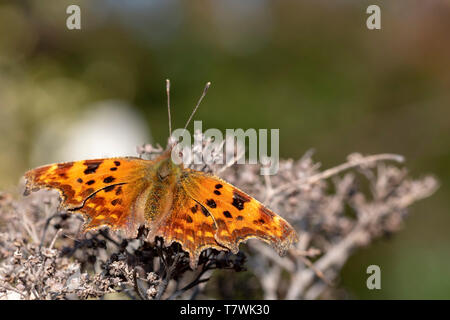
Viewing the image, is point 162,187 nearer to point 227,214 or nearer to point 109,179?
point 109,179

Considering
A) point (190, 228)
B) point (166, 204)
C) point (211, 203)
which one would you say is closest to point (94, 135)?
point (166, 204)

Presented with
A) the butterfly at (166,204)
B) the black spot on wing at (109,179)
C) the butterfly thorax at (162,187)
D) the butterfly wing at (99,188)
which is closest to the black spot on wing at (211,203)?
the butterfly at (166,204)

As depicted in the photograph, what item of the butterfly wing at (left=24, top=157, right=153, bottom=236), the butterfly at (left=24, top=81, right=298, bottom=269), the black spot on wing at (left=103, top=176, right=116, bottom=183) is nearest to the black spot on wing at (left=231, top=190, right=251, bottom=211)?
the butterfly at (left=24, top=81, right=298, bottom=269)

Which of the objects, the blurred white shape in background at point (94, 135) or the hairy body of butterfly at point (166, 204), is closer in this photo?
the hairy body of butterfly at point (166, 204)

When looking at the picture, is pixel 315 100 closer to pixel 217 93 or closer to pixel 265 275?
pixel 217 93

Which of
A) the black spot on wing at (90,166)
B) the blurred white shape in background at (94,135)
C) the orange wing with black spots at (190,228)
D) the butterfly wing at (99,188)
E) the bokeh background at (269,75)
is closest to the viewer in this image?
the orange wing with black spots at (190,228)

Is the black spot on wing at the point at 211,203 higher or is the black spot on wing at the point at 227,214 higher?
the black spot on wing at the point at 211,203

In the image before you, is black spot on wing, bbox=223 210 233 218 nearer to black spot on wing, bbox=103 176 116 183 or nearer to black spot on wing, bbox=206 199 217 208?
black spot on wing, bbox=206 199 217 208

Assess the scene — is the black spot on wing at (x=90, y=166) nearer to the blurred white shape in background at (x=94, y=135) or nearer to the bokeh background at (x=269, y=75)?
the blurred white shape in background at (x=94, y=135)

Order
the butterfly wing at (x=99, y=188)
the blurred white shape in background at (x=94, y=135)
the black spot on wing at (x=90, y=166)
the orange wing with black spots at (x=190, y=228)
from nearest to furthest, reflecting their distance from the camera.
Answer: the orange wing with black spots at (x=190, y=228), the butterfly wing at (x=99, y=188), the black spot on wing at (x=90, y=166), the blurred white shape in background at (x=94, y=135)
